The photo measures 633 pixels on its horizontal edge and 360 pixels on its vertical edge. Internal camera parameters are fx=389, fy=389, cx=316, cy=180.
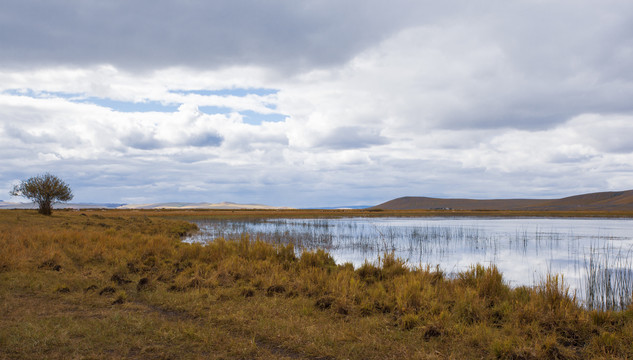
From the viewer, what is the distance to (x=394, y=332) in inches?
271

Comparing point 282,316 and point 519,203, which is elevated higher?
point 519,203

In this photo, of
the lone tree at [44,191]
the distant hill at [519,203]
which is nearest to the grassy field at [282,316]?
the lone tree at [44,191]

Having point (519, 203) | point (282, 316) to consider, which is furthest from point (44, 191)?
point (519, 203)

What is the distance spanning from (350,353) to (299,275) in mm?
5711

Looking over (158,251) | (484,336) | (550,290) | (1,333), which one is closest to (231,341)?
(1,333)

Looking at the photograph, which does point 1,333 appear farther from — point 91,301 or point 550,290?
point 550,290

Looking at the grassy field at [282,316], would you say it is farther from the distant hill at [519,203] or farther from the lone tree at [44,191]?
the distant hill at [519,203]

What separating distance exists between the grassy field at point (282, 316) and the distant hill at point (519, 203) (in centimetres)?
12017

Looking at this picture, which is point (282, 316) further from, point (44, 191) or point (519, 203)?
point (519, 203)

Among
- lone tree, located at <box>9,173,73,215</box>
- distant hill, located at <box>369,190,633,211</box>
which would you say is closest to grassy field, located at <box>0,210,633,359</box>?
lone tree, located at <box>9,173,73,215</box>

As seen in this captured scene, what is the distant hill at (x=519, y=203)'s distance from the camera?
4702 inches

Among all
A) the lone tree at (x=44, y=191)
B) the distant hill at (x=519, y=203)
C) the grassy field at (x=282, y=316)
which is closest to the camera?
the grassy field at (x=282, y=316)

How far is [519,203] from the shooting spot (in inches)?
5748

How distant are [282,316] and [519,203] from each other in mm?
158232
